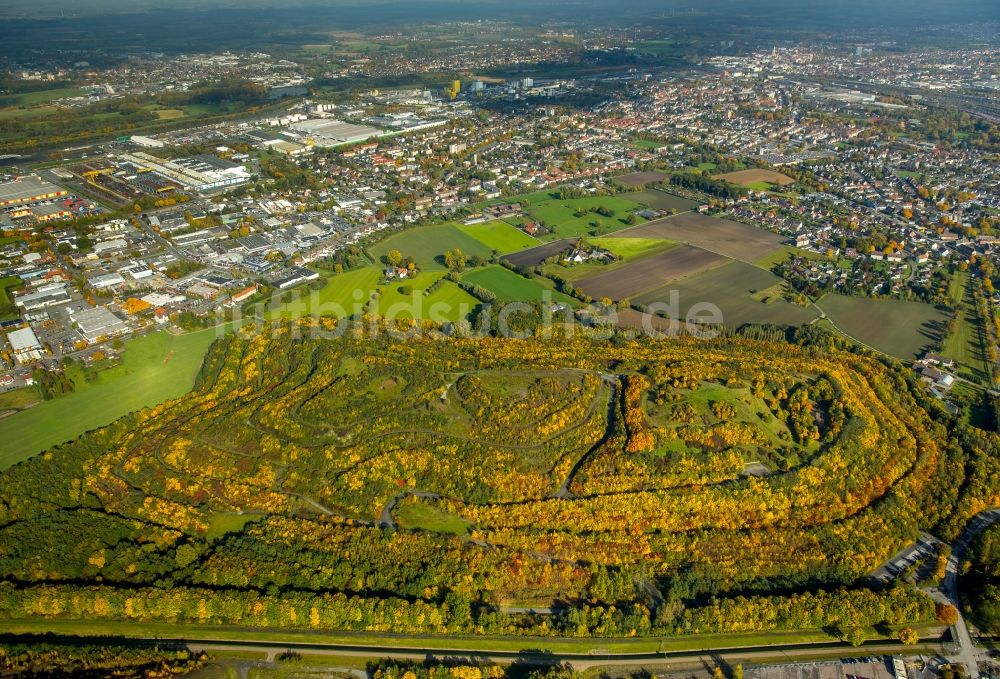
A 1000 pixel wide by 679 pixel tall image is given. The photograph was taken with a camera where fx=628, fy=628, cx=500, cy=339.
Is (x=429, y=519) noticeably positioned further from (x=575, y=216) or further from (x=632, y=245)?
(x=575, y=216)

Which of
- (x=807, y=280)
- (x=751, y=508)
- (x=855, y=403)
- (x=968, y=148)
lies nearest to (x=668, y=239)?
(x=807, y=280)

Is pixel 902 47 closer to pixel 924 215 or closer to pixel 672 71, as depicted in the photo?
pixel 672 71

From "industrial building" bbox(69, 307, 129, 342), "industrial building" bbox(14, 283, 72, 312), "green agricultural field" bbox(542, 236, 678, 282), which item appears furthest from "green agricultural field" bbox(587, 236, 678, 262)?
"industrial building" bbox(14, 283, 72, 312)

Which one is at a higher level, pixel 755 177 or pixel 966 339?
pixel 755 177

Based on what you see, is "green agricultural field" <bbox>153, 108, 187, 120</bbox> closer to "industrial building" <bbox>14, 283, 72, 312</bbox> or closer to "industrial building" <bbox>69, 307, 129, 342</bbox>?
"industrial building" <bbox>14, 283, 72, 312</bbox>

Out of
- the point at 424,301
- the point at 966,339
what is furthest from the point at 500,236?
the point at 966,339

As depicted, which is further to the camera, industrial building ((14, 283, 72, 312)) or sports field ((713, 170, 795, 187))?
sports field ((713, 170, 795, 187))
